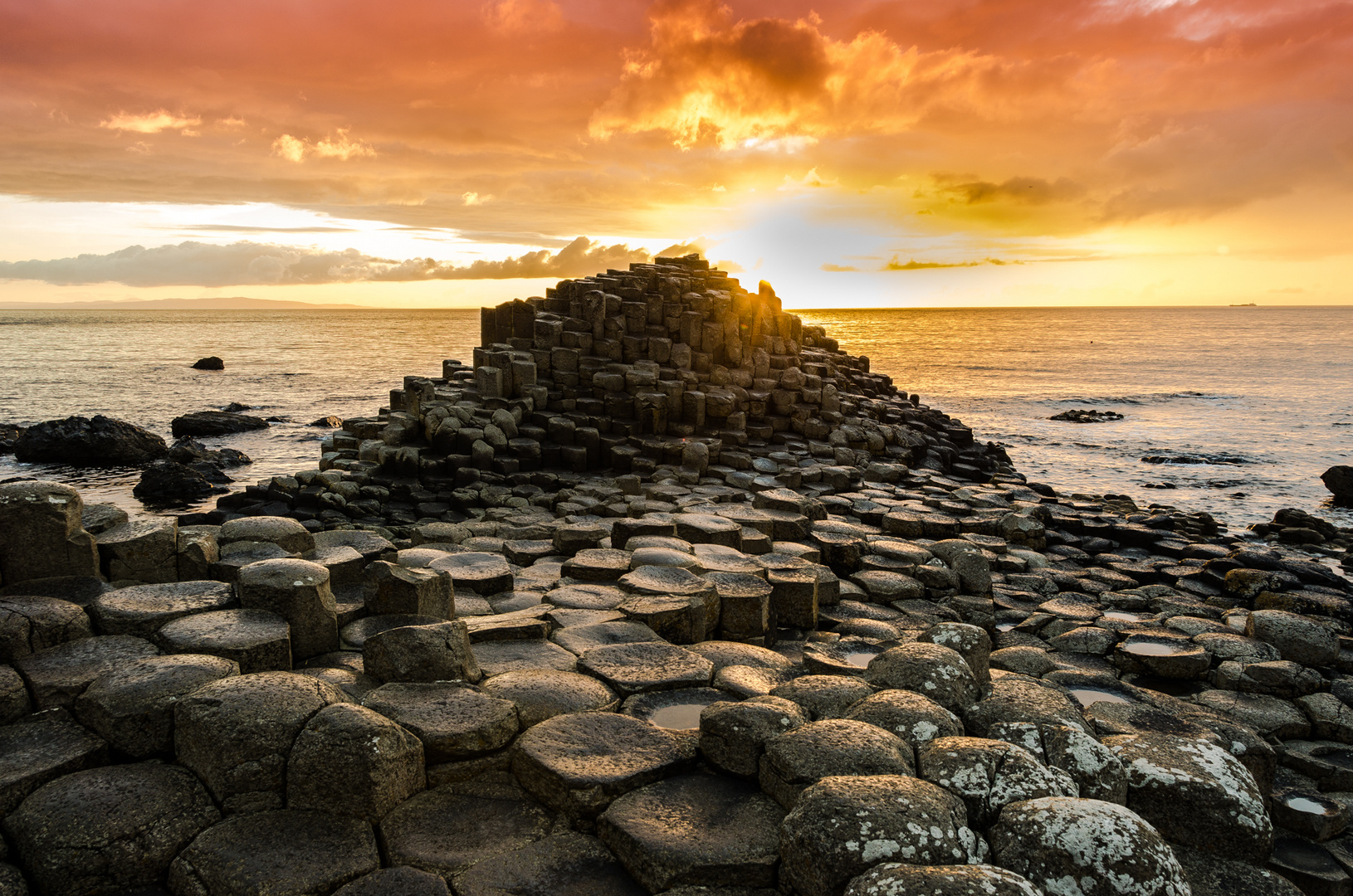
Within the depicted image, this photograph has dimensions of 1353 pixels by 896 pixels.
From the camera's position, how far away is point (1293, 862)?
4.06 metres

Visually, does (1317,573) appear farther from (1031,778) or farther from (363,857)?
(363,857)

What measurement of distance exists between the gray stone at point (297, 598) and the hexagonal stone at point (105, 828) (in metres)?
1.27

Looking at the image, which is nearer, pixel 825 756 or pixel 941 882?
pixel 941 882

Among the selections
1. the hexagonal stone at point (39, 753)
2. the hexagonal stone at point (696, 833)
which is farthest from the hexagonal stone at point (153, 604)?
the hexagonal stone at point (696, 833)

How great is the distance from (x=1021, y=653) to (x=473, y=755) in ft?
15.6

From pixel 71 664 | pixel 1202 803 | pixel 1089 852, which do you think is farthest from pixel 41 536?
pixel 1202 803

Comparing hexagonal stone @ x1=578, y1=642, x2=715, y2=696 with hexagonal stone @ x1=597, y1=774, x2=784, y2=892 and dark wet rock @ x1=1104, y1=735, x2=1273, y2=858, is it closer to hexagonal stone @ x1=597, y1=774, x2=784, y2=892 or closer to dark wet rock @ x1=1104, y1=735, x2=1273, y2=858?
hexagonal stone @ x1=597, y1=774, x2=784, y2=892

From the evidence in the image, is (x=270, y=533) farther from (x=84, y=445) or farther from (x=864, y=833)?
(x=84, y=445)

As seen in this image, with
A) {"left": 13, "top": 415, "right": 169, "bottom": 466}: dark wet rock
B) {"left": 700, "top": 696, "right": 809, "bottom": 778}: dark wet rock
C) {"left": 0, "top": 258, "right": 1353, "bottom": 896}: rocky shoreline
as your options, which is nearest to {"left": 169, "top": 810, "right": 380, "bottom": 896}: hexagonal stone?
{"left": 0, "top": 258, "right": 1353, "bottom": 896}: rocky shoreline

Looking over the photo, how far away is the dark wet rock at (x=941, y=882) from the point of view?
2416mm

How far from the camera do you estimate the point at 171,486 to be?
56.4 feet

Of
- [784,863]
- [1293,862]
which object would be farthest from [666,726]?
[1293,862]

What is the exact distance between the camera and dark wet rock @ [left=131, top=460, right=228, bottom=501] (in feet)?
56.0

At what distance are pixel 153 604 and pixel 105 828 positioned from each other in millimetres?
1749
